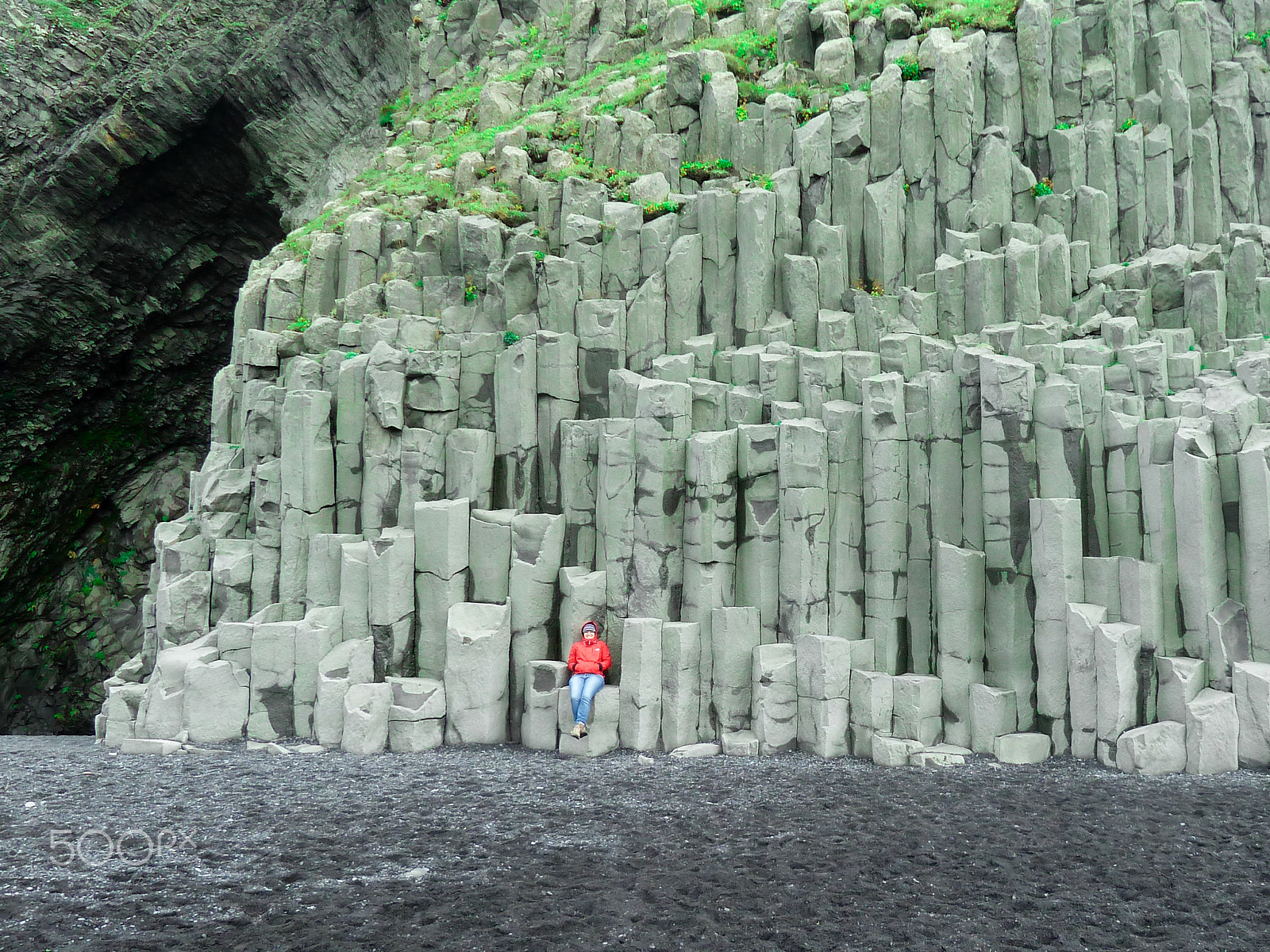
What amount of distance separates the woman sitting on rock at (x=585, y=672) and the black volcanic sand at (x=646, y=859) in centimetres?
64

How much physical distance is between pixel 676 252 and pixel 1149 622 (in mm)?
8443

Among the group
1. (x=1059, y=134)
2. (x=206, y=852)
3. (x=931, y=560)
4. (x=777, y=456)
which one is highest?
(x=1059, y=134)

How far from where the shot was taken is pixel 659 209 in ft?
48.0

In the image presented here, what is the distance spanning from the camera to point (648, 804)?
883cm

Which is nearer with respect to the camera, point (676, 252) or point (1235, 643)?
point (1235, 643)

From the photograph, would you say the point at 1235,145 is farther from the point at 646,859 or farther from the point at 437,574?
the point at 646,859

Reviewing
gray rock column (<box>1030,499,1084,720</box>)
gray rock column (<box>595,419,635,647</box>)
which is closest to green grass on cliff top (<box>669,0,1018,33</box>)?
gray rock column (<box>1030,499,1084,720</box>)

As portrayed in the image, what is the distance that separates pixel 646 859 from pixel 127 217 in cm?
2257

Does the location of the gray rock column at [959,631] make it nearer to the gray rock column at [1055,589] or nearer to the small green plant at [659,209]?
the gray rock column at [1055,589]

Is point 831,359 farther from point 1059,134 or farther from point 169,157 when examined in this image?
point 169,157

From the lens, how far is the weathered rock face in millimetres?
20609

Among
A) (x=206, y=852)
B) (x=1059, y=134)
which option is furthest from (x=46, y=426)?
(x=1059, y=134)
